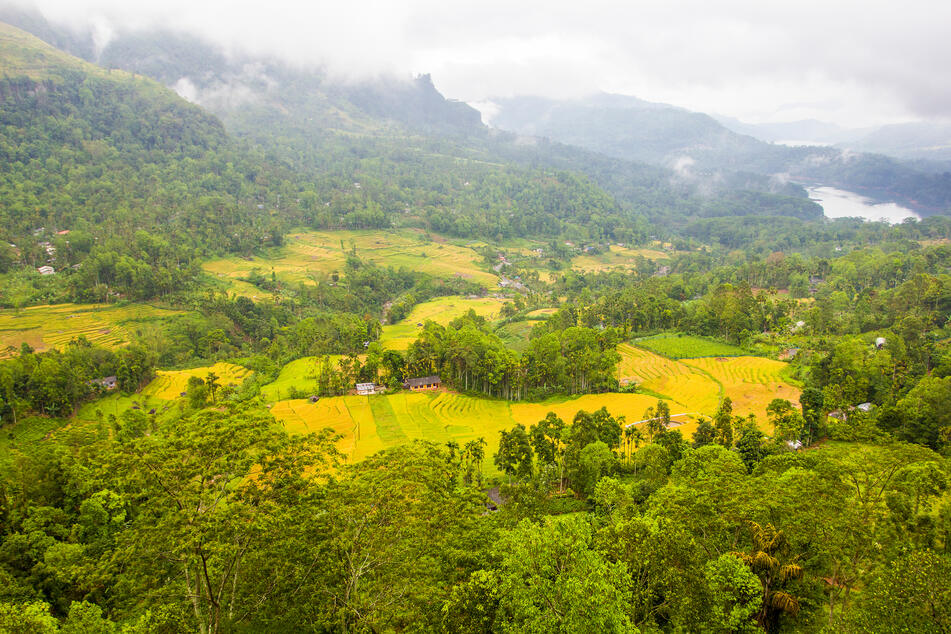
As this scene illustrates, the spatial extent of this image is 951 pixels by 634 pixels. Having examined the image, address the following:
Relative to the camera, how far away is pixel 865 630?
35.7 feet

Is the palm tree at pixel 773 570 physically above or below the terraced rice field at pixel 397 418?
above

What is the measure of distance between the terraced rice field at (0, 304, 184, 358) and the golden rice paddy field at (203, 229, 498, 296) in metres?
15.8

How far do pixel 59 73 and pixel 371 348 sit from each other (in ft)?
415

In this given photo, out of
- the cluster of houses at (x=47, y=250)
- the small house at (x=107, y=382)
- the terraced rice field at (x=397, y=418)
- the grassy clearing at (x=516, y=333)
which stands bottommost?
the terraced rice field at (x=397, y=418)

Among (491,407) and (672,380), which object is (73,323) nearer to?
(491,407)

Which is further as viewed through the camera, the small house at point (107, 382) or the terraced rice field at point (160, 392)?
the small house at point (107, 382)

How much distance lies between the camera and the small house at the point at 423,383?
164ft

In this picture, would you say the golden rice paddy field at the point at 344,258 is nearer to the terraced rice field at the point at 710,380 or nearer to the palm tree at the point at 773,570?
the terraced rice field at the point at 710,380

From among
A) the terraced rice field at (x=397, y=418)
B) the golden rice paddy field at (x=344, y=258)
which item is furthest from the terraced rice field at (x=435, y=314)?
the terraced rice field at (x=397, y=418)

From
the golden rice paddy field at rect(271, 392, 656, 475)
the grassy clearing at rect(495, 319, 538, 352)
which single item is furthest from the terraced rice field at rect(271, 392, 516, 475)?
the grassy clearing at rect(495, 319, 538, 352)

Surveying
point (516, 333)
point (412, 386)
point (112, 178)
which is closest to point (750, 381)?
point (516, 333)

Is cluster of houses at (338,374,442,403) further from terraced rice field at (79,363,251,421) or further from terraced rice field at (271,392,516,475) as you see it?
terraced rice field at (79,363,251,421)

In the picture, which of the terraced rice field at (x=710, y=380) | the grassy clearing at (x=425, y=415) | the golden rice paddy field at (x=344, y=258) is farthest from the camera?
the golden rice paddy field at (x=344, y=258)

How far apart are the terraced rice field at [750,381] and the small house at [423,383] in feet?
90.8
